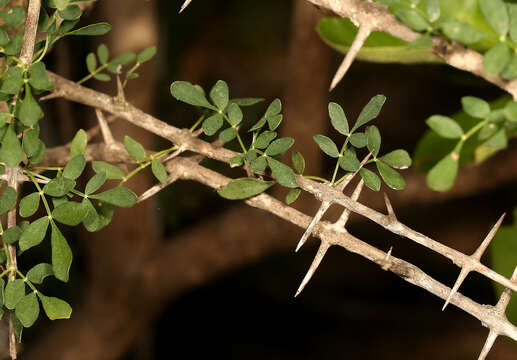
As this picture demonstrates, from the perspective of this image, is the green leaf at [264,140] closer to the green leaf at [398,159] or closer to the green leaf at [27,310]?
the green leaf at [398,159]

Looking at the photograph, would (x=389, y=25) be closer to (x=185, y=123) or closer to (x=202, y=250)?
(x=202, y=250)

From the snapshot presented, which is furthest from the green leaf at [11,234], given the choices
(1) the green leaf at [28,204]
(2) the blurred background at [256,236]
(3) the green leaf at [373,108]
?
(2) the blurred background at [256,236]

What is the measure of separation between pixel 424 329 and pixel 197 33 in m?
1.34

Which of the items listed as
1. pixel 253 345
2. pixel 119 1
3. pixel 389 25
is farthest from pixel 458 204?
pixel 389 25

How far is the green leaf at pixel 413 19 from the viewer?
0.34 metres

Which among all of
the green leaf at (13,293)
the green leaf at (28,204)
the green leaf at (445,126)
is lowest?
the green leaf at (13,293)

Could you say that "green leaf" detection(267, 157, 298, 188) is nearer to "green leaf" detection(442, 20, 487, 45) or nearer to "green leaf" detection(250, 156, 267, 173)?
"green leaf" detection(250, 156, 267, 173)

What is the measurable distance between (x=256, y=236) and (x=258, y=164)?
96 cm

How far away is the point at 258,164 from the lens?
392 mm

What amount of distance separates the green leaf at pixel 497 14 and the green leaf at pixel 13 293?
1.13ft

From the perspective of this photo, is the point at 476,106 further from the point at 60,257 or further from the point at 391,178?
the point at 60,257

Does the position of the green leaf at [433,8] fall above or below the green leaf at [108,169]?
above

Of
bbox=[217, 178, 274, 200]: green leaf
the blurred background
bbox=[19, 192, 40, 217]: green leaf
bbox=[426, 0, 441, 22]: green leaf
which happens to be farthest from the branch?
the blurred background

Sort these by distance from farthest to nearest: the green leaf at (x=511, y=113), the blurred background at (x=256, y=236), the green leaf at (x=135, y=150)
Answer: the blurred background at (x=256, y=236) → the green leaf at (x=135, y=150) → the green leaf at (x=511, y=113)
